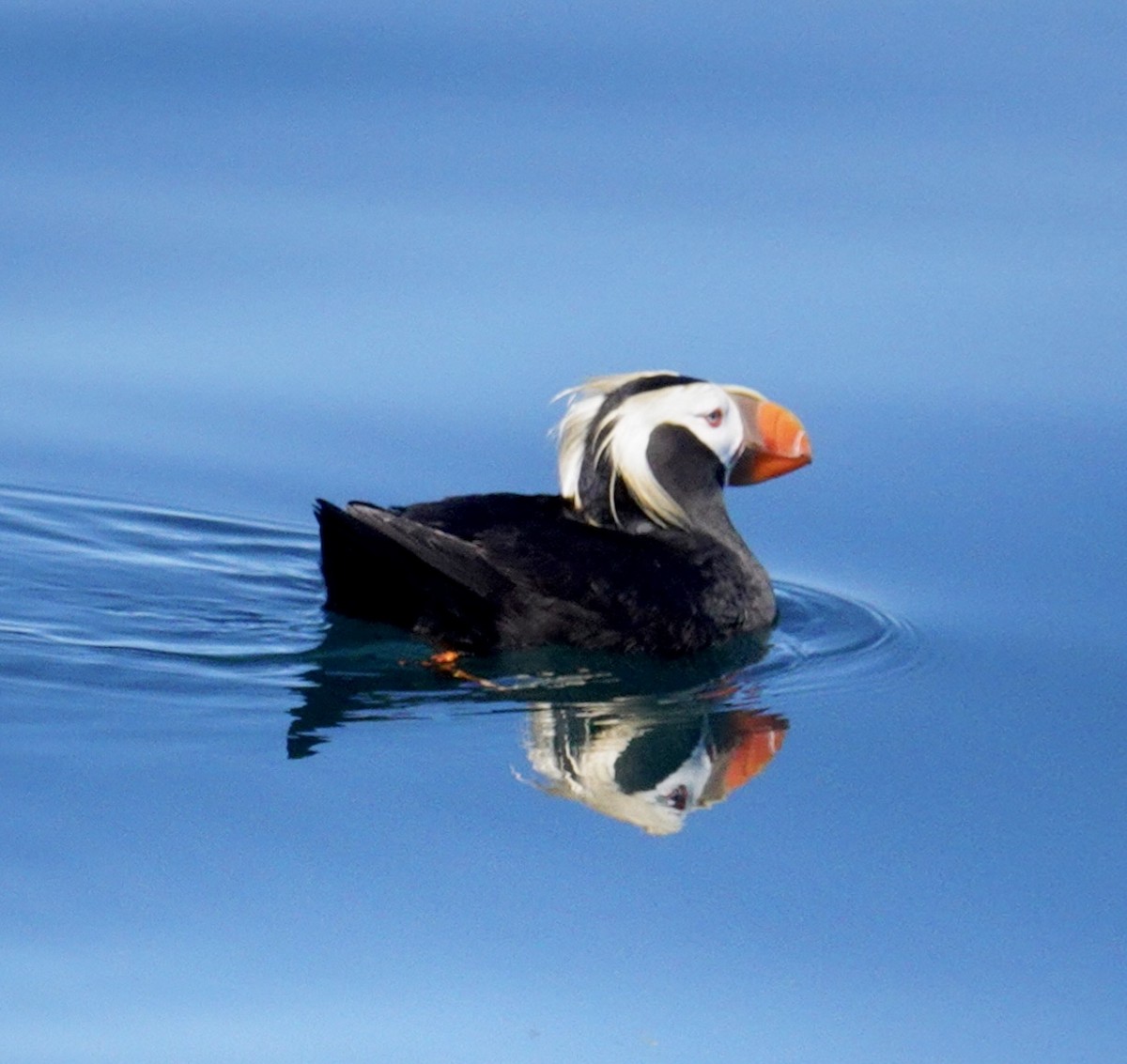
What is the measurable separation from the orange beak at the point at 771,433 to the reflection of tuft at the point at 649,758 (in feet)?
3.48

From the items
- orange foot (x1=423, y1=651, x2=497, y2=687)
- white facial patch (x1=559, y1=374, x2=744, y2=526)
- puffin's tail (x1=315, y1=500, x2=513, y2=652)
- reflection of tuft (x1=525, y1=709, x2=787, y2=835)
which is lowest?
reflection of tuft (x1=525, y1=709, x2=787, y2=835)

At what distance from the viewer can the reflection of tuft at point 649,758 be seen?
4953mm

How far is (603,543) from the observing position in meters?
5.99

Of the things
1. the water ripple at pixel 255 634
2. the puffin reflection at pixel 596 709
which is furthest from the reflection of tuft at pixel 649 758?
the water ripple at pixel 255 634

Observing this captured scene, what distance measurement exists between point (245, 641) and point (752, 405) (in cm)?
155

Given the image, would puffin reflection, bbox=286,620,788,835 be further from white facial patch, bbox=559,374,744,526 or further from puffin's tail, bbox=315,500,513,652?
white facial patch, bbox=559,374,744,526

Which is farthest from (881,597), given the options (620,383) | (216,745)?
(216,745)

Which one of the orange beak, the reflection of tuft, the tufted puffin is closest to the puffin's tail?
the tufted puffin

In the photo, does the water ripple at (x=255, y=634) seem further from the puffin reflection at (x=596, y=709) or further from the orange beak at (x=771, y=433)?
the orange beak at (x=771, y=433)

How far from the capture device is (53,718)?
5.21 metres

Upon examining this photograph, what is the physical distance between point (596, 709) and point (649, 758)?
301 millimetres

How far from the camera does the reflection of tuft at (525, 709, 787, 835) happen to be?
4.95 metres

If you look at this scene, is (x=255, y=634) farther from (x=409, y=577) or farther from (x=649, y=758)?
(x=649, y=758)

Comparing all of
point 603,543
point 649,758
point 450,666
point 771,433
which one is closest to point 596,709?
point 649,758
